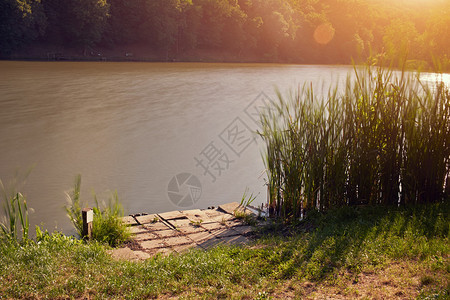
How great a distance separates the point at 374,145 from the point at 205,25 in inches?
1863

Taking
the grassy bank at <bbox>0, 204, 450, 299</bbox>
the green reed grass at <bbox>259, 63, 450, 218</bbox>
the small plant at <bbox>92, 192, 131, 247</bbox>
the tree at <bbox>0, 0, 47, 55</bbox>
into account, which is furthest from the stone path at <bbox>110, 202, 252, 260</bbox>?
the tree at <bbox>0, 0, 47, 55</bbox>

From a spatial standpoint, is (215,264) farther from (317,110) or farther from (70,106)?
(70,106)

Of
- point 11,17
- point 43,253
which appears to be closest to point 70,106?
point 43,253

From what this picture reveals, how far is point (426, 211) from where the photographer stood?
14.6 ft

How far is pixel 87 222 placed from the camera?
427cm

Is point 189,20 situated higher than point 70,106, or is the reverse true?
point 189,20

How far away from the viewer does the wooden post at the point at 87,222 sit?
4.23 metres

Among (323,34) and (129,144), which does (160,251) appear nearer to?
(129,144)

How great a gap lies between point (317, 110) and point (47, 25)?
123ft

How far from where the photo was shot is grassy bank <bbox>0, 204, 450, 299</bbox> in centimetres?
292

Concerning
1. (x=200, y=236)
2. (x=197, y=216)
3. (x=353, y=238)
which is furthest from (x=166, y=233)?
(x=353, y=238)

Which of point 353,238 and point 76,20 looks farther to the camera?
point 76,20

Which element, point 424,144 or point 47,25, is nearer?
point 424,144

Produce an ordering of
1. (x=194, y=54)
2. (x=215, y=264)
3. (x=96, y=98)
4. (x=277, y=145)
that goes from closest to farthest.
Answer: (x=215, y=264) < (x=277, y=145) < (x=96, y=98) < (x=194, y=54)
